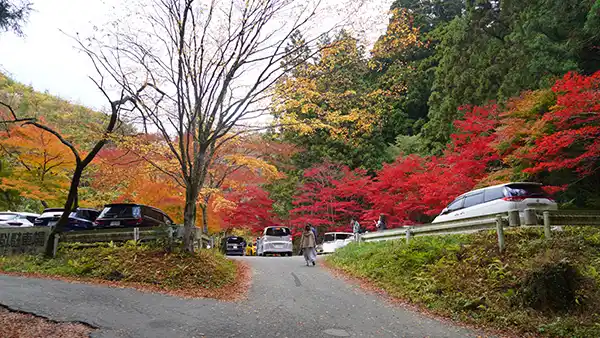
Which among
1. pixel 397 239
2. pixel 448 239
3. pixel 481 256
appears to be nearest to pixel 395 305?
pixel 481 256

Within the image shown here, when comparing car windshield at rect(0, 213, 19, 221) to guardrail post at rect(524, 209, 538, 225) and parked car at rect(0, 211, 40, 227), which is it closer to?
parked car at rect(0, 211, 40, 227)

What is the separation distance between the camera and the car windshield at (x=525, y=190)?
1088 centimetres

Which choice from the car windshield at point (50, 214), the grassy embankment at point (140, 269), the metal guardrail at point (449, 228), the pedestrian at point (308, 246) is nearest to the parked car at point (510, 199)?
the metal guardrail at point (449, 228)

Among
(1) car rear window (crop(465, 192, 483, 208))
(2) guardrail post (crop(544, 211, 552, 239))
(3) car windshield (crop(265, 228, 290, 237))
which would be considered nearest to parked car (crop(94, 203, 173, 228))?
(3) car windshield (crop(265, 228, 290, 237))

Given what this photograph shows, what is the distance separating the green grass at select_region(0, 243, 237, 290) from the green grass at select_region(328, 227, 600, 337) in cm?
449

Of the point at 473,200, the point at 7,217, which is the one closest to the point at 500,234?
the point at 473,200

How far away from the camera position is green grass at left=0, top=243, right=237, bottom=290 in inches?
387

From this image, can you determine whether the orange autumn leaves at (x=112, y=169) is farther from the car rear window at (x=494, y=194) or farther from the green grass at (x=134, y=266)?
the car rear window at (x=494, y=194)

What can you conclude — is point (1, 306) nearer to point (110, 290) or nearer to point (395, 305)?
point (110, 290)

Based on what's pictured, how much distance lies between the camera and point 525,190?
1097 centimetres

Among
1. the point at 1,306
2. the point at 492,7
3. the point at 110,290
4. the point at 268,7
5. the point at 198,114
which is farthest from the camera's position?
the point at 492,7

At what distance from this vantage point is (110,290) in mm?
8812

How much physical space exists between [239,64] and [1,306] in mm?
7276

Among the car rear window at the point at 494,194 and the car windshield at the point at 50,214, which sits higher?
the car rear window at the point at 494,194
